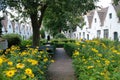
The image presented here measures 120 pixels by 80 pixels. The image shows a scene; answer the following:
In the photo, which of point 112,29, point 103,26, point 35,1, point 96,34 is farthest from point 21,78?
point 96,34

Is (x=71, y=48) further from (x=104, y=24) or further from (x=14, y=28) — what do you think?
(x=14, y=28)

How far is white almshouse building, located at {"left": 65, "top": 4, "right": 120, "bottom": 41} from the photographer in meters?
40.8

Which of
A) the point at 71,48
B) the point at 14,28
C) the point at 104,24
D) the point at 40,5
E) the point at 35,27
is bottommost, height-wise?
the point at 71,48

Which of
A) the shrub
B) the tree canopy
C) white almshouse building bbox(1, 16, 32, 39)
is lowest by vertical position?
the shrub

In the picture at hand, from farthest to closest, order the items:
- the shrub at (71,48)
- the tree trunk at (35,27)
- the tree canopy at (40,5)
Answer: the tree trunk at (35,27)
the tree canopy at (40,5)
the shrub at (71,48)

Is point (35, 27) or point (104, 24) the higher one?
point (104, 24)

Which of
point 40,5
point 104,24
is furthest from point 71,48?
point 104,24

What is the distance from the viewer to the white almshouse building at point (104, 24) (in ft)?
134

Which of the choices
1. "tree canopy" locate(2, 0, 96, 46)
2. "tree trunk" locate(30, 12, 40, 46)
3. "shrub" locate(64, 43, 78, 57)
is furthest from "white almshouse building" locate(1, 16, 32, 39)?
"shrub" locate(64, 43, 78, 57)

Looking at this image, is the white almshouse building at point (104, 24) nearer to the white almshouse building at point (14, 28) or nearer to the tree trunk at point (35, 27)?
the tree trunk at point (35, 27)

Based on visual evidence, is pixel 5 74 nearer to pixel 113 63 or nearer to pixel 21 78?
pixel 21 78

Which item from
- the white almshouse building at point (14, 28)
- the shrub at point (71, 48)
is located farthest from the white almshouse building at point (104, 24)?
the white almshouse building at point (14, 28)

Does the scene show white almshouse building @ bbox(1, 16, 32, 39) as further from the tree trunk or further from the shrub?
the shrub

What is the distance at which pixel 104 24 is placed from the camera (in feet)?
147
